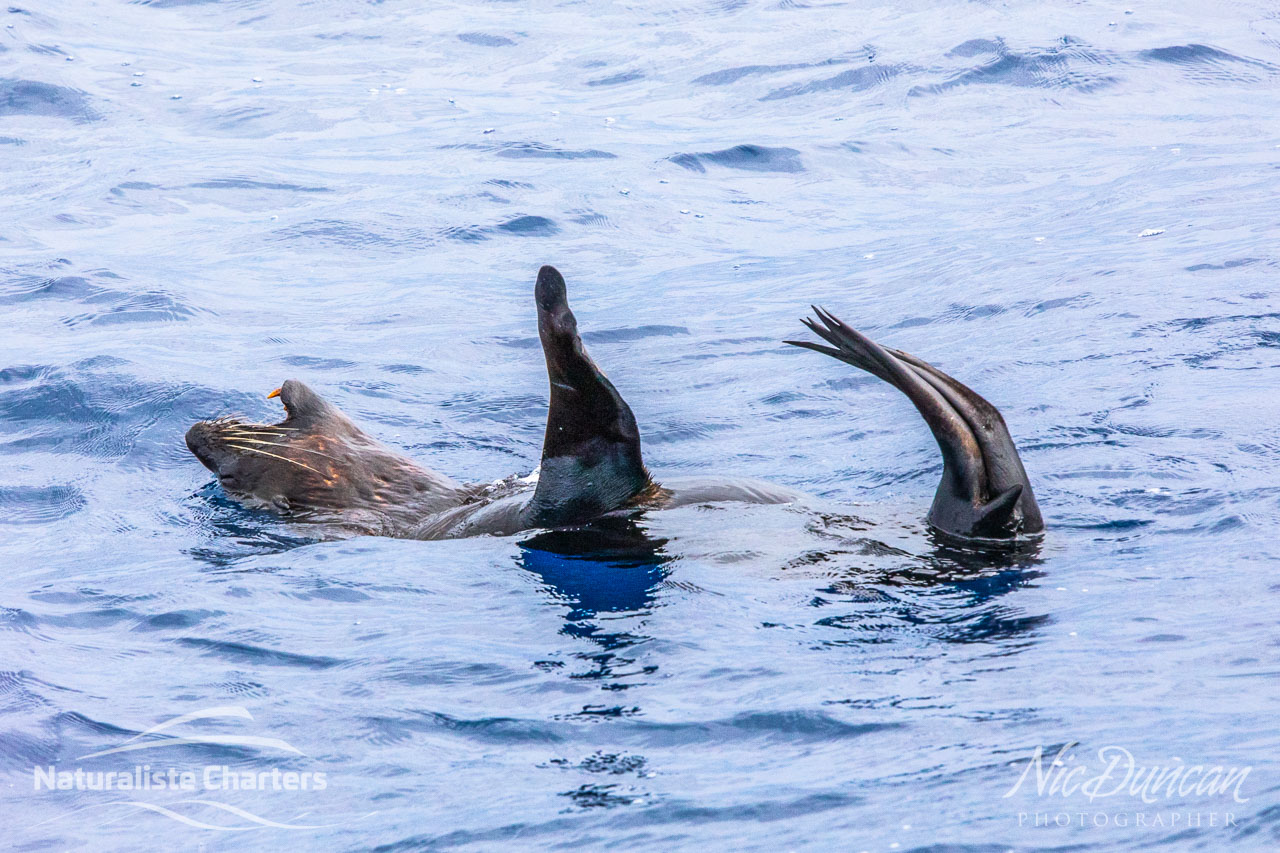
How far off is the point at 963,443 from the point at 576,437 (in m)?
1.25

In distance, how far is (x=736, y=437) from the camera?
6363 mm

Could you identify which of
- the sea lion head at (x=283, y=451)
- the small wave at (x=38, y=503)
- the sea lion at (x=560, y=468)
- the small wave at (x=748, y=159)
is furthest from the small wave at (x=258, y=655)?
the small wave at (x=748, y=159)

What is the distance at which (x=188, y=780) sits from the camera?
3.16 m

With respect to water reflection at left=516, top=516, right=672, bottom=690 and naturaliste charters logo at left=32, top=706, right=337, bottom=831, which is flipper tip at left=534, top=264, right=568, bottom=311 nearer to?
water reflection at left=516, top=516, right=672, bottom=690

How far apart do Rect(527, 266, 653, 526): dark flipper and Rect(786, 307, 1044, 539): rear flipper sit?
66 centimetres

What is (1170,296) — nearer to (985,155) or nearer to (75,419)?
(985,155)

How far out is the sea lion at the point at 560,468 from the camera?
400 centimetres

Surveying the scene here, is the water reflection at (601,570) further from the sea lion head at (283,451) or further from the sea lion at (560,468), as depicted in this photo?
the sea lion head at (283,451)

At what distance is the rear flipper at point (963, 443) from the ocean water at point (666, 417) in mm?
145

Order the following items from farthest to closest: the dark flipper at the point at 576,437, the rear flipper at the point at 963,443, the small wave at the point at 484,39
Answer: the small wave at the point at 484,39, the dark flipper at the point at 576,437, the rear flipper at the point at 963,443

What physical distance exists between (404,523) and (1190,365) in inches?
158

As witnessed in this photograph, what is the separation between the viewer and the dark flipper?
4078mm

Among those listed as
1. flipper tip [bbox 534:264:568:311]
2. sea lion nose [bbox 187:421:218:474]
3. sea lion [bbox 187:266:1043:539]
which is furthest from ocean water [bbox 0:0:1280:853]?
flipper tip [bbox 534:264:568:311]

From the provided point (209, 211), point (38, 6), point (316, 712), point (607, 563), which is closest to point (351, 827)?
point (316, 712)
